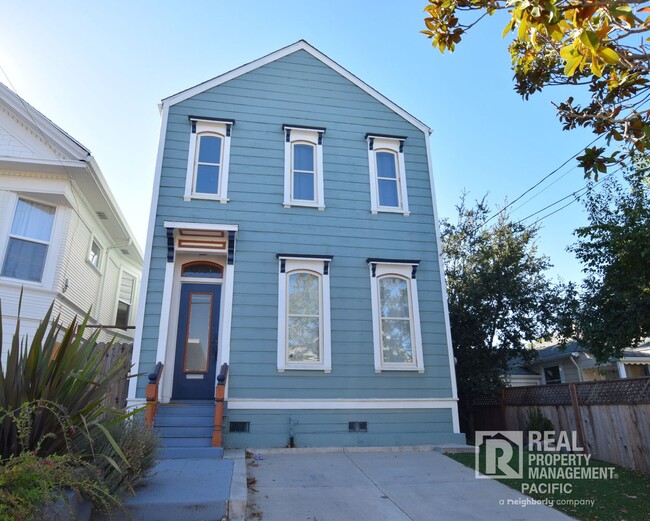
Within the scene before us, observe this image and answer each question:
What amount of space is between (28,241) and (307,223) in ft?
19.7

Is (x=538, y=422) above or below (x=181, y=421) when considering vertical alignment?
below

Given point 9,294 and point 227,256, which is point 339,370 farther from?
point 9,294

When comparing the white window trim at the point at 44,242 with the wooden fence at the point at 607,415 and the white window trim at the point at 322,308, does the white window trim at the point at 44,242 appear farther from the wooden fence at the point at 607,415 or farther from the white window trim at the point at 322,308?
the wooden fence at the point at 607,415

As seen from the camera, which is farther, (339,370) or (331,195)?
(331,195)

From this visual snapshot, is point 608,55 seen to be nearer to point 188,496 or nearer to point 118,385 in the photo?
point 188,496

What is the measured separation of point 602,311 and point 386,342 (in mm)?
4757

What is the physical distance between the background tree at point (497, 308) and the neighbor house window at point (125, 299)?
32.5ft

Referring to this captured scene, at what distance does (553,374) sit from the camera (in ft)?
67.5

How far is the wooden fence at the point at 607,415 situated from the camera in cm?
736

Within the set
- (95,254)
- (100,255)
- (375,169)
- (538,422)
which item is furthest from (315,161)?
(538,422)

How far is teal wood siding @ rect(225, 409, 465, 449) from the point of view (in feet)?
26.9

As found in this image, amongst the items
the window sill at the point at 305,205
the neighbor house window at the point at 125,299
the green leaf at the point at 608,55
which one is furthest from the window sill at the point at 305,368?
the neighbor house window at the point at 125,299

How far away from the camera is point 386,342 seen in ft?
30.5

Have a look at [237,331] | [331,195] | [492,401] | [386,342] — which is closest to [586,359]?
[492,401]
